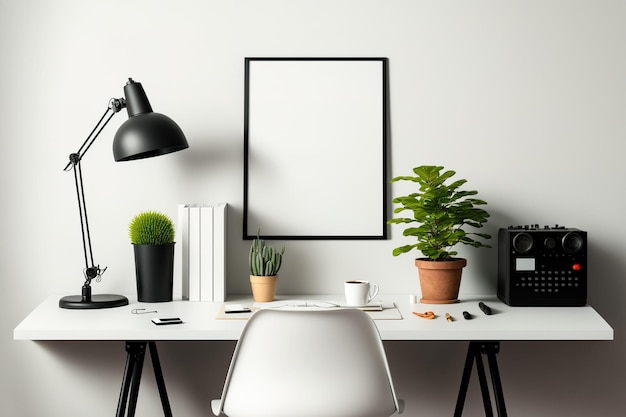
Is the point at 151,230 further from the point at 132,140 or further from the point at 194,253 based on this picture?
the point at 132,140

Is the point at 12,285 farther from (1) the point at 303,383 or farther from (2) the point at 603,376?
(2) the point at 603,376

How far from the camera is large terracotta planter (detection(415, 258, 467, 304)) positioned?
231 centimetres

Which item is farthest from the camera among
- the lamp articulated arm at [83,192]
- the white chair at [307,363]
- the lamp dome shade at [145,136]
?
the lamp articulated arm at [83,192]

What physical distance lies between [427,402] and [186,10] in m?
1.70

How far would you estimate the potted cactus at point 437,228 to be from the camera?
2.31m

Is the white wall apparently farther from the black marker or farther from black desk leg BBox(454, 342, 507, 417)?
the black marker

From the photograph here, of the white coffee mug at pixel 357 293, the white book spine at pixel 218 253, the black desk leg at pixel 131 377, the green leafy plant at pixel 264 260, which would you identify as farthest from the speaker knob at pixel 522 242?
the black desk leg at pixel 131 377

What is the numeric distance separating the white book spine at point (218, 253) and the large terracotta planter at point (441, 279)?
68cm

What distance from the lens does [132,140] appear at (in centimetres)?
223

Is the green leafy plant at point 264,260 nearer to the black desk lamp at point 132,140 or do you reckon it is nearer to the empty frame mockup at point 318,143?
the empty frame mockup at point 318,143

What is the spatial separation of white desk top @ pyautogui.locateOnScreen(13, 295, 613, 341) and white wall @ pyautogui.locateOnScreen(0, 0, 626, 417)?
37cm

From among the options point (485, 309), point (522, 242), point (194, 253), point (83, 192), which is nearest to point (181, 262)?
point (194, 253)

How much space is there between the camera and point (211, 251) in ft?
A: 7.74

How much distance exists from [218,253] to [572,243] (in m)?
1.19
